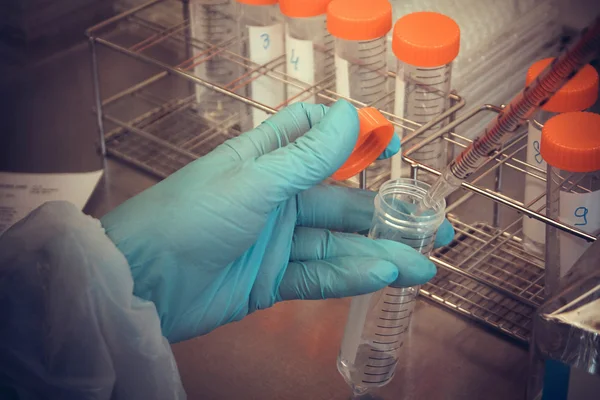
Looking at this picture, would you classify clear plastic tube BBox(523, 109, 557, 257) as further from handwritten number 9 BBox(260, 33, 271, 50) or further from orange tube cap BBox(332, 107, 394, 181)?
handwritten number 9 BBox(260, 33, 271, 50)

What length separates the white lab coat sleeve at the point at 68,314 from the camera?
102 centimetres

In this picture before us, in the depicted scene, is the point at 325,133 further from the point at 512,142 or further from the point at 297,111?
the point at 512,142

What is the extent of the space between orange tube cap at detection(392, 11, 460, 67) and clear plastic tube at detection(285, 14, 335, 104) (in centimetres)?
20

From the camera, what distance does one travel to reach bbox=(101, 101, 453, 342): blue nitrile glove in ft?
3.46

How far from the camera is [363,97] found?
1.42 metres

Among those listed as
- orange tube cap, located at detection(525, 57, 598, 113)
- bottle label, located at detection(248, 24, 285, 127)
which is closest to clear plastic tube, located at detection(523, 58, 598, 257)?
orange tube cap, located at detection(525, 57, 598, 113)

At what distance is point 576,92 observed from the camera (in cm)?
124

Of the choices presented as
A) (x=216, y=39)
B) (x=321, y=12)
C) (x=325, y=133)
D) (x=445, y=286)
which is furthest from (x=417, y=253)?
(x=216, y=39)

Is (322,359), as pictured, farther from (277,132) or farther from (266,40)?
(266,40)

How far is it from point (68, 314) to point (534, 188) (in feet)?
2.53

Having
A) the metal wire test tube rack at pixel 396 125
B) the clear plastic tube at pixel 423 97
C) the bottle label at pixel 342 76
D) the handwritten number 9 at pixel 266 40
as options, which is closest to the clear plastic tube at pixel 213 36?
the metal wire test tube rack at pixel 396 125

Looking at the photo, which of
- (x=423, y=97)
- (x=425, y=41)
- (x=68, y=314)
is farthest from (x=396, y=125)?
(x=68, y=314)

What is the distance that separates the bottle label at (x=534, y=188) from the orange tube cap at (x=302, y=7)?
37 centimetres

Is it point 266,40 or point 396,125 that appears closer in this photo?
point 396,125
